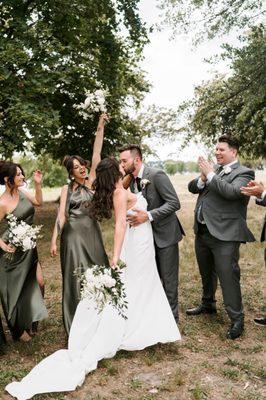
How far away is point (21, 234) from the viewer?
5.28m

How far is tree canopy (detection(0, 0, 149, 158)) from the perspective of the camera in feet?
39.0

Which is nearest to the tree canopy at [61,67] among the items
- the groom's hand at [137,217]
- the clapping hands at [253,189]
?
the groom's hand at [137,217]

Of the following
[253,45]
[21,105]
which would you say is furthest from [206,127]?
[21,105]

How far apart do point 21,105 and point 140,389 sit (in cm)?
898

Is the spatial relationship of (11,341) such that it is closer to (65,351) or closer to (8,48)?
(65,351)

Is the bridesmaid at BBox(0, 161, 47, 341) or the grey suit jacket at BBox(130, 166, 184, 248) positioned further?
the grey suit jacket at BBox(130, 166, 184, 248)

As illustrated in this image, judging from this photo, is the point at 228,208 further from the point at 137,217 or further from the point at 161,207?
the point at 137,217

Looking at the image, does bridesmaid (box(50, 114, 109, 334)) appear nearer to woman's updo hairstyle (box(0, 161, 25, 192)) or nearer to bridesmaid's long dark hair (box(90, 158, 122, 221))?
bridesmaid's long dark hair (box(90, 158, 122, 221))

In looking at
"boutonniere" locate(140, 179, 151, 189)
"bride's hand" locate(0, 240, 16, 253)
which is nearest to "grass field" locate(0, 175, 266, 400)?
"bride's hand" locate(0, 240, 16, 253)

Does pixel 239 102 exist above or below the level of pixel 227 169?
above

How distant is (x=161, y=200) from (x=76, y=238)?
4.39ft

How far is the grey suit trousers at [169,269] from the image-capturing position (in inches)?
235

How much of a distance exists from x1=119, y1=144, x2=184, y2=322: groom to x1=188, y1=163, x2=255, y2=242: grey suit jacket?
0.50 meters

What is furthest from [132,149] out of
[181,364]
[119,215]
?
[181,364]
